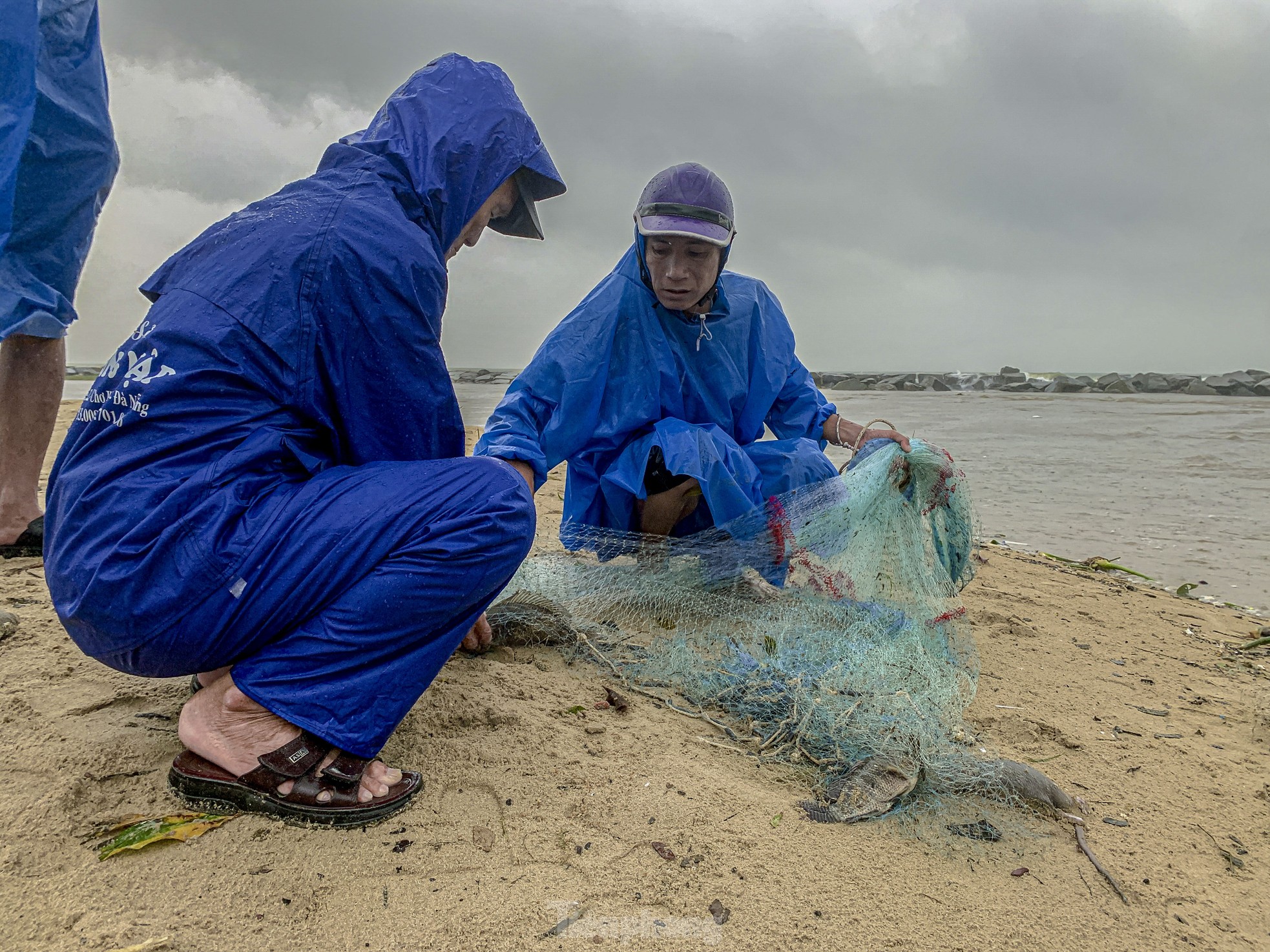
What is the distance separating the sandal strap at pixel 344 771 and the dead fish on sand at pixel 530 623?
97cm

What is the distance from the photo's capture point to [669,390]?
10.3 feet

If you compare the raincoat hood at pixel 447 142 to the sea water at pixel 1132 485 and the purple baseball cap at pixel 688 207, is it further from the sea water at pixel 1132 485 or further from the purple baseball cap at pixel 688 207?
the purple baseball cap at pixel 688 207

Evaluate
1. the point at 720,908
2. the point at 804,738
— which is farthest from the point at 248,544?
the point at 804,738

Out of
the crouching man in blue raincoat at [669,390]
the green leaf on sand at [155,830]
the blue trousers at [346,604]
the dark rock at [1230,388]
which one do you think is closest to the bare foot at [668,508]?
the crouching man in blue raincoat at [669,390]

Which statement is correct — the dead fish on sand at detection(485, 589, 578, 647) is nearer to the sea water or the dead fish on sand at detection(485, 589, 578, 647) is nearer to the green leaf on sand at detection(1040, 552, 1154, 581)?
the sea water

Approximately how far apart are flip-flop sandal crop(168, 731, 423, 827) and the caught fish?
0.95m

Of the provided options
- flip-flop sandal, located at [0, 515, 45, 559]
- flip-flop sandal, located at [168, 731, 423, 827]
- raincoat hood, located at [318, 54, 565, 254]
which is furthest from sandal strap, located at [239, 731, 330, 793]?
flip-flop sandal, located at [0, 515, 45, 559]

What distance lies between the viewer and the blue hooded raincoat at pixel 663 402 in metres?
2.91

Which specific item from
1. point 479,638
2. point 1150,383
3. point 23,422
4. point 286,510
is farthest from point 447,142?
point 1150,383

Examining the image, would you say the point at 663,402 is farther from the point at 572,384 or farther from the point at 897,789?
the point at 897,789

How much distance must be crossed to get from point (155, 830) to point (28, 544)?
2111 mm

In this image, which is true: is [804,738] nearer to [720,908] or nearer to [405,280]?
[720,908]

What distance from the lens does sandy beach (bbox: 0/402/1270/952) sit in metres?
1.36

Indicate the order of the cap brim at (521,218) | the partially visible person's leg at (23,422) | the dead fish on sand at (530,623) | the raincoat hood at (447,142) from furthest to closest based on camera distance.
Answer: the partially visible person's leg at (23,422)
the dead fish on sand at (530,623)
the cap brim at (521,218)
the raincoat hood at (447,142)
